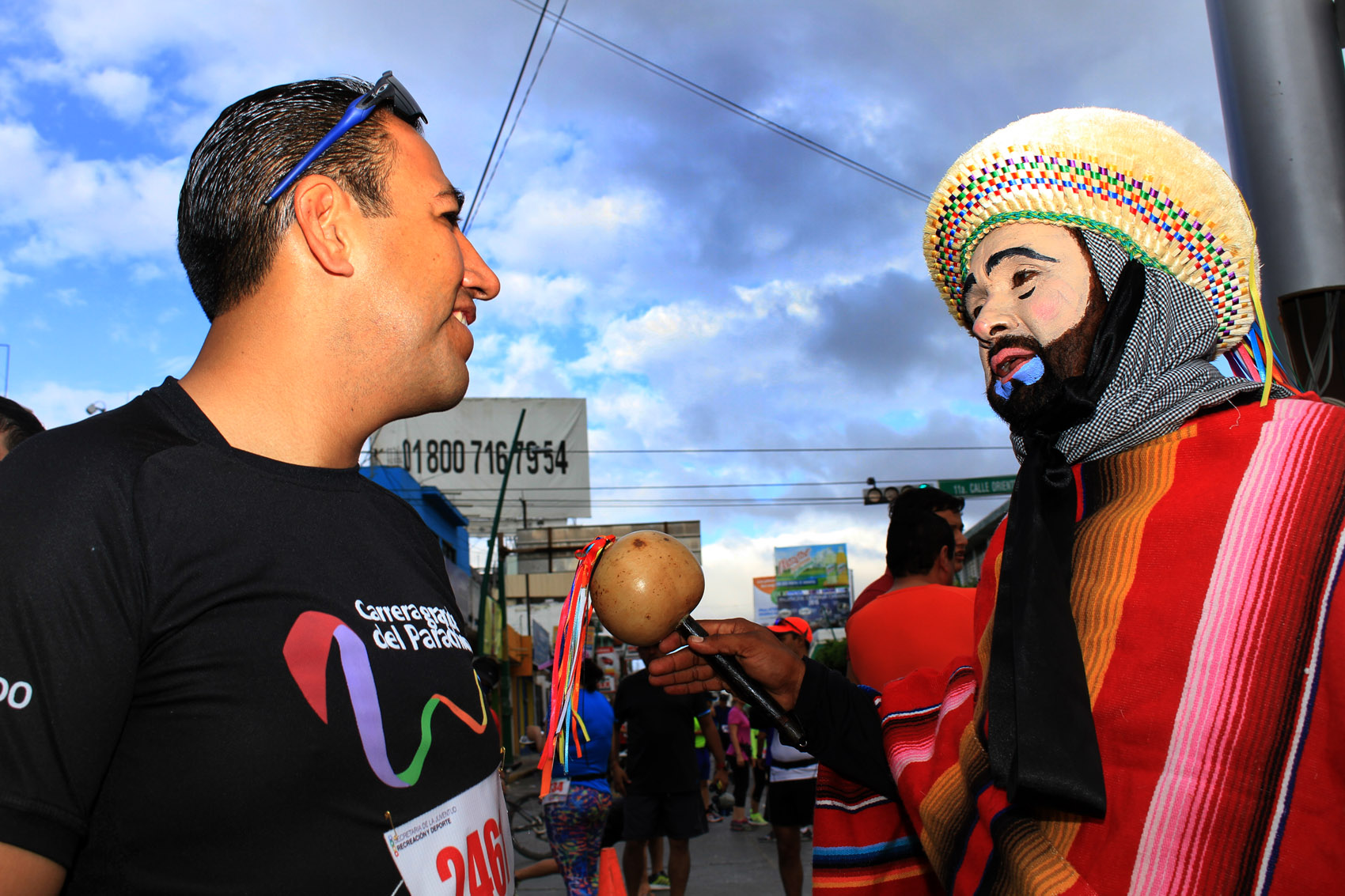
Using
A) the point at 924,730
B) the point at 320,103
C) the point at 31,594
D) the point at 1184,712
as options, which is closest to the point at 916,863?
the point at 924,730

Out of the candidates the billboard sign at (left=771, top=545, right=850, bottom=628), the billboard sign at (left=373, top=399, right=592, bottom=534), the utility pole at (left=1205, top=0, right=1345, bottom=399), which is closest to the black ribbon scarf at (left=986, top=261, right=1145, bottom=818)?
the utility pole at (left=1205, top=0, right=1345, bottom=399)

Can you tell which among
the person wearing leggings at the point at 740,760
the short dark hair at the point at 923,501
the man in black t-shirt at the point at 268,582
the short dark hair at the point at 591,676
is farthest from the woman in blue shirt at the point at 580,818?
the man in black t-shirt at the point at 268,582

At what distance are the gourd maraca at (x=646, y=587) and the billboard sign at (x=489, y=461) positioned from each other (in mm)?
25734

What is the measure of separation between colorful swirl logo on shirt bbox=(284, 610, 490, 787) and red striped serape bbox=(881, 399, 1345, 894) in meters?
1.05

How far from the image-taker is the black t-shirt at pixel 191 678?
3.45 feet

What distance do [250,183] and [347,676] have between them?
85 cm

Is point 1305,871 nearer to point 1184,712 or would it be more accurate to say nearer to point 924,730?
point 1184,712

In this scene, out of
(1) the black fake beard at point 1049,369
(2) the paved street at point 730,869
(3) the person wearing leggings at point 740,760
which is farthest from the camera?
(3) the person wearing leggings at point 740,760

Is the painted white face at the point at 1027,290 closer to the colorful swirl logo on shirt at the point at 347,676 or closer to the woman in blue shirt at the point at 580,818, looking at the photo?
the colorful swirl logo on shirt at the point at 347,676

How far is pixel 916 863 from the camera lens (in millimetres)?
2160

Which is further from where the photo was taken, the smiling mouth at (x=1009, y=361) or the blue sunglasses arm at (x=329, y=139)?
the smiling mouth at (x=1009, y=361)

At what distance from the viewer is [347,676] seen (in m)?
1.31

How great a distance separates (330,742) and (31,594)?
0.42 meters

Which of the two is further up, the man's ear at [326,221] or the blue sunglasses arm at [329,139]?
the blue sunglasses arm at [329,139]
